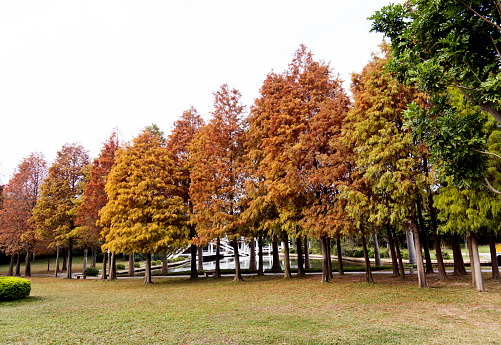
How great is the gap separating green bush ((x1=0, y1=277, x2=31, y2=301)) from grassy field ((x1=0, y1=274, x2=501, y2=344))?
0.51m

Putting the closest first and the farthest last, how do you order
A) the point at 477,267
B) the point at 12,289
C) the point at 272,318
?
the point at 272,318
the point at 477,267
the point at 12,289

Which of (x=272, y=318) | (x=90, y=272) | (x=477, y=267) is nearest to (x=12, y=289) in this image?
(x=272, y=318)

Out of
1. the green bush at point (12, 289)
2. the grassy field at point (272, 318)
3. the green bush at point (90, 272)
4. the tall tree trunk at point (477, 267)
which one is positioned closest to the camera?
the grassy field at point (272, 318)

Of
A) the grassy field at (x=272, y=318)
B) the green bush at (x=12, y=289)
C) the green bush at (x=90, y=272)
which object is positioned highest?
the green bush at (x=12, y=289)

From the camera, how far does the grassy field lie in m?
6.85

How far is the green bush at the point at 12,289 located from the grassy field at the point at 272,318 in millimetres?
510

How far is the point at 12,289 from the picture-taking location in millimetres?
13000

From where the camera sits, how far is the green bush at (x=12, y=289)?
12.7 meters

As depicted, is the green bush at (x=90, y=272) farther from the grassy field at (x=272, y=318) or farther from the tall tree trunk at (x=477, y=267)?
the tall tree trunk at (x=477, y=267)

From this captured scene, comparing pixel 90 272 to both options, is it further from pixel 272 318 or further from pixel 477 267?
pixel 477 267

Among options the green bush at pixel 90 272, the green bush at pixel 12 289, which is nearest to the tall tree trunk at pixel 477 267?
the green bush at pixel 12 289

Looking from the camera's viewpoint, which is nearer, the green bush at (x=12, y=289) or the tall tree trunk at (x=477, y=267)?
the tall tree trunk at (x=477, y=267)

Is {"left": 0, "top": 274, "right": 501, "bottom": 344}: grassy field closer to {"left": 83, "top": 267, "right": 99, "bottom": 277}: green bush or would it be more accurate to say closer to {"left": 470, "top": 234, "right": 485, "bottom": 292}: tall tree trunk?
{"left": 470, "top": 234, "right": 485, "bottom": 292}: tall tree trunk

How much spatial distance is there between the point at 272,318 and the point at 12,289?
11470mm
